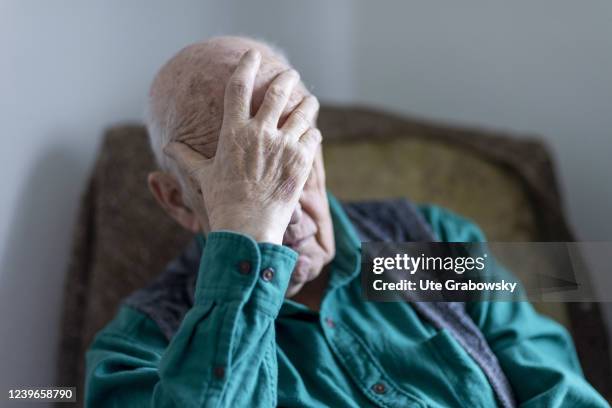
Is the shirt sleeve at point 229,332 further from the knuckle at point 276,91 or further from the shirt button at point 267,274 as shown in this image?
the knuckle at point 276,91

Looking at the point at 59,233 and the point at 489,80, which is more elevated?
the point at 489,80

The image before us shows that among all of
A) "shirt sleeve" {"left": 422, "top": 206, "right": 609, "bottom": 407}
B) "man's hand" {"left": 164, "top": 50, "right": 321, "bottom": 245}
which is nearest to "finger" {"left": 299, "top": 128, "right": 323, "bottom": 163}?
"man's hand" {"left": 164, "top": 50, "right": 321, "bottom": 245}

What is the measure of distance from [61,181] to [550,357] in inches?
34.9

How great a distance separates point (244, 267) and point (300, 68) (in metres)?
1.10

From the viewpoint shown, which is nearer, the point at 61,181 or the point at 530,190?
the point at 61,181

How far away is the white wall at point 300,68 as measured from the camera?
3.59 ft

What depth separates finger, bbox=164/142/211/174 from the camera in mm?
824

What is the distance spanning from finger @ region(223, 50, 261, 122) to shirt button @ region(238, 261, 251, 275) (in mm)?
173

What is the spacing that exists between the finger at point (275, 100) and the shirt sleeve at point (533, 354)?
410 mm

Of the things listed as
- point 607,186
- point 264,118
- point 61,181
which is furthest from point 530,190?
point 61,181

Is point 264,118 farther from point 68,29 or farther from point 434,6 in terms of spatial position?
point 434,6

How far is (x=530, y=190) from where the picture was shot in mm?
1341

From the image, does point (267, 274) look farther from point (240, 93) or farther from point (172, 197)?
point (172, 197)

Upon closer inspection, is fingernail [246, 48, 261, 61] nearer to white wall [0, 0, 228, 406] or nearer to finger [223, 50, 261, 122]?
finger [223, 50, 261, 122]
